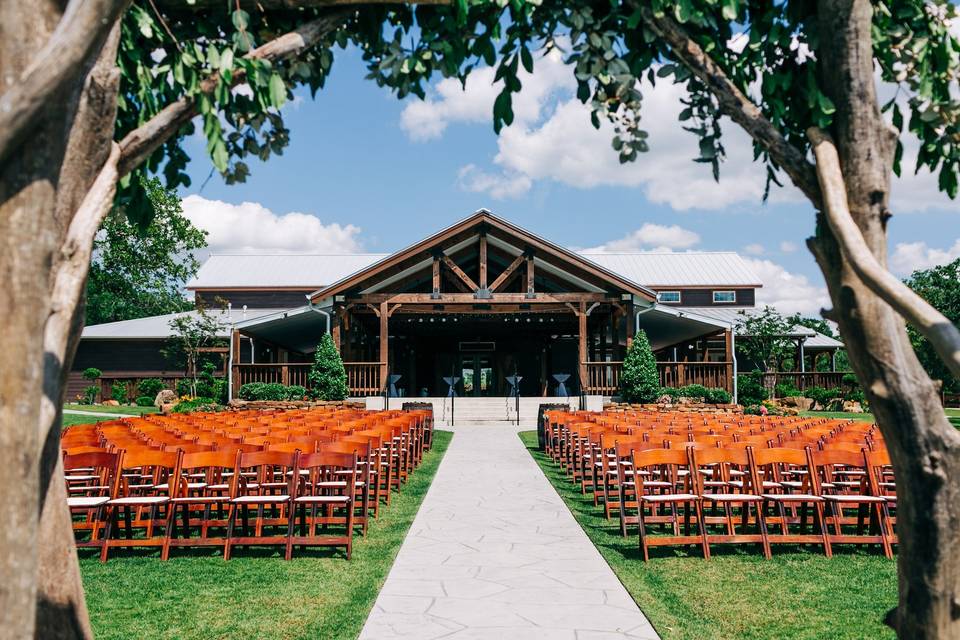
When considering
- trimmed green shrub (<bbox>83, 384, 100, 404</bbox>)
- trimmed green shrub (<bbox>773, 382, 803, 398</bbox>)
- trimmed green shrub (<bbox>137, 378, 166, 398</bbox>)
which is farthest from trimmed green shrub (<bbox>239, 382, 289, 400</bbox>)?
trimmed green shrub (<bbox>773, 382, 803, 398</bbox>)

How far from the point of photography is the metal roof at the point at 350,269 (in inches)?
1706

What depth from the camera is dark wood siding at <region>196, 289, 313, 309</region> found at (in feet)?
141

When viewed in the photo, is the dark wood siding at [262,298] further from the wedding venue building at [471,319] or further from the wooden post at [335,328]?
the wooden post at [335,328]

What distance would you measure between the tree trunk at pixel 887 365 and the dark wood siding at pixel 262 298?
4186 centimetres

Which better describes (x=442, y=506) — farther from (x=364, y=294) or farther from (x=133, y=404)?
(x=133, y=404)

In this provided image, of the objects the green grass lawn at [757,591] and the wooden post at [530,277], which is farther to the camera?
the wooden post at [530,277]

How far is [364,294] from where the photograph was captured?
26578 millimetres

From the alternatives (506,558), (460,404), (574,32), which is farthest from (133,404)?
(574,32)

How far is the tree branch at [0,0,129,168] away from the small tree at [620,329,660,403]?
2298 centimetres

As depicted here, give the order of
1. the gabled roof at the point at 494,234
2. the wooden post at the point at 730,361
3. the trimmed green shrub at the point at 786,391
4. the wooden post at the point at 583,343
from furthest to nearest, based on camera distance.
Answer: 1. the trimmed green shrub at the point at 786,391
2. the gabled roof at the point at 494,234
3. the wooden post at the point at 730,361
4. the wooden post at the point at 583,343

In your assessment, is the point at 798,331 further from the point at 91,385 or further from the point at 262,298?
the point at 91,385

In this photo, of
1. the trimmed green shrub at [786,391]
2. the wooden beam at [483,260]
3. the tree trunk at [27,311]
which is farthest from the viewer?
the trimmed green shrub at [786,391]

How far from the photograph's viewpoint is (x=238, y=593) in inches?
223

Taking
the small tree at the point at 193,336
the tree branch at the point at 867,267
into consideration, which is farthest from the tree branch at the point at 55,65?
the small tree at the point at 193,336
